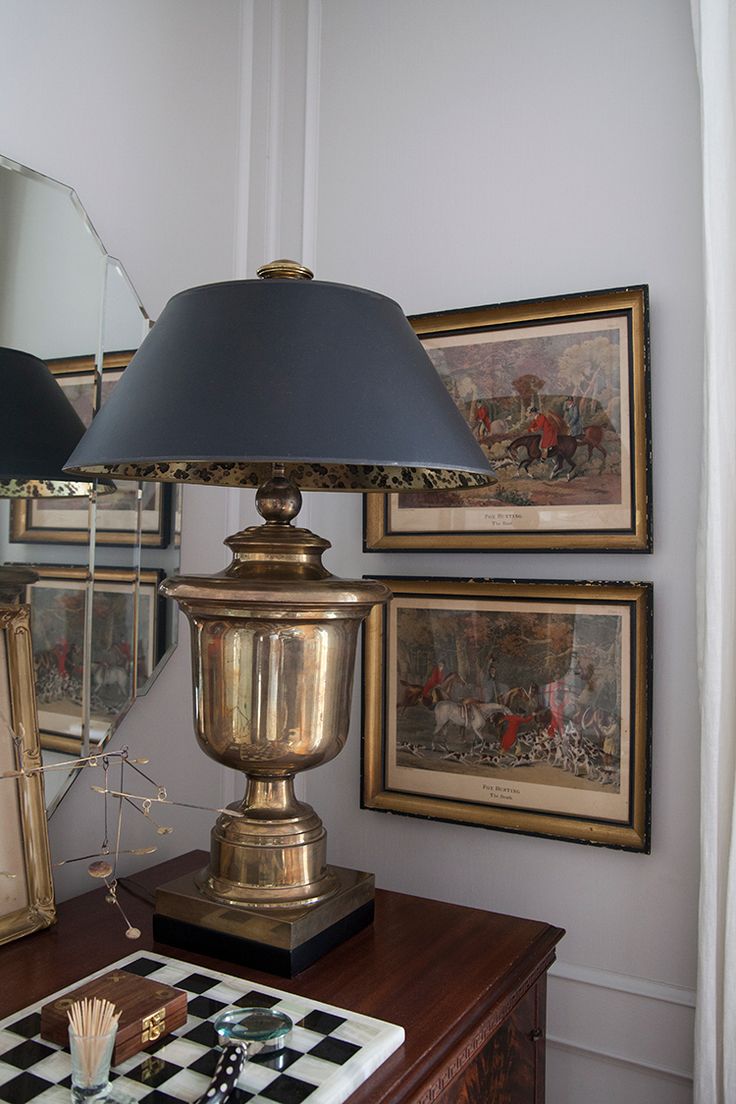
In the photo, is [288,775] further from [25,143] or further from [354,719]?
[25,143]

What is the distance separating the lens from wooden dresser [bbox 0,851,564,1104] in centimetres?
103

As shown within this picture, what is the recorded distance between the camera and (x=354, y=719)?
5.74 ft

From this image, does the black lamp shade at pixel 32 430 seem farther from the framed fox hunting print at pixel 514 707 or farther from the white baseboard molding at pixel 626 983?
the white baseboard molding at pixel 626 983

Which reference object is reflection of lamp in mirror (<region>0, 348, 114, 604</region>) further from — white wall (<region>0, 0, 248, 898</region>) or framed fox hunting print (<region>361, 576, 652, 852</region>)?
Answer: framed fox hunting print (<region>361, 576, 652, 852</region>)

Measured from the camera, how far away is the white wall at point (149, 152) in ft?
4.75

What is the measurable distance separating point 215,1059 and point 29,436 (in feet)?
2.87

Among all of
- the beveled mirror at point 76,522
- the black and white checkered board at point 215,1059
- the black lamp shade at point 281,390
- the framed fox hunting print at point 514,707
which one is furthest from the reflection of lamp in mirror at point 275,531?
the framed fox hunting print at point 514,707

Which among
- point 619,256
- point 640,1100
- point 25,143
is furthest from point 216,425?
point 640,1100

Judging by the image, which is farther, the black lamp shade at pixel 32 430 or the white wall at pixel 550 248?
the white wall at pixel 550 248

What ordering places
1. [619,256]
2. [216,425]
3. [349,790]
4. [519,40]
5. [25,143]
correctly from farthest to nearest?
1. [349,790]
2. [519,40]
3. [619,256]
4. [25,143]
5. [216,425]

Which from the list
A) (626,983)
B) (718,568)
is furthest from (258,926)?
(718,568)

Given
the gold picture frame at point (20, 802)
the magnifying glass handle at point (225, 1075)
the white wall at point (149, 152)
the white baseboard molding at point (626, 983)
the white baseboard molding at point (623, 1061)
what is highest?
the white wall at point (149, 152)

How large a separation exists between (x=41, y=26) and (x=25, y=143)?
0.66 feet

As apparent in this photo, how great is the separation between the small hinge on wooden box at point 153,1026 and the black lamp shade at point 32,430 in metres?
0.74
